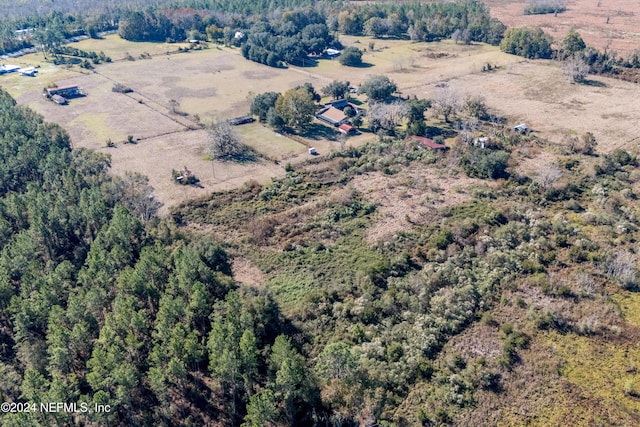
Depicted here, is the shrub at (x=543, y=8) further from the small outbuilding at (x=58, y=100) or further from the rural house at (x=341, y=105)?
the small outbuilding at (x=58, y=100)

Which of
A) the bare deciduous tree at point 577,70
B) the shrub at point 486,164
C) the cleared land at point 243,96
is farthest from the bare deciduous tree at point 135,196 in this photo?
the bare deciduous tree at point 577,70

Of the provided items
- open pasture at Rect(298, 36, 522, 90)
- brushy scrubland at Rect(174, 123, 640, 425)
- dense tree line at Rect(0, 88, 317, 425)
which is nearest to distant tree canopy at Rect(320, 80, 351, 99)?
open pasture at Rect(298, 36, 522, 90)

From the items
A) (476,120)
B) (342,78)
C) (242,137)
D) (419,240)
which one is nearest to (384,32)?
(342,78)

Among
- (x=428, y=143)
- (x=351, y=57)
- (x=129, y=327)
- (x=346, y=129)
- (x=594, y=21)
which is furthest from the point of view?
(x=594, y=21)

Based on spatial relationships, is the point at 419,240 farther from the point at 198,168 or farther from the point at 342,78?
the point at 342,78

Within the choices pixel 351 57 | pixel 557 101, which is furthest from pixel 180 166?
pixel 557 101

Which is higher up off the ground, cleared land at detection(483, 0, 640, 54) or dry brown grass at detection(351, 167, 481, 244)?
cleared land at detection(483, 0, 640, 54)

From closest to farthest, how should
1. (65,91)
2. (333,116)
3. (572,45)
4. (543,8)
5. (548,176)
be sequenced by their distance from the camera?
(548,176) < (333,116) < (65,91) < (572,45) < (543,8)

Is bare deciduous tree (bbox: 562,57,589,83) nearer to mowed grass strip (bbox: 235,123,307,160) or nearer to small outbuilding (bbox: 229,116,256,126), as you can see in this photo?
mowed grass strip (bbox: 235,123,307,160)

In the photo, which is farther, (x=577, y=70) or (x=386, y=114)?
(x=577, y=70)

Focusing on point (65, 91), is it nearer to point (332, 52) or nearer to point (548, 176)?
point (332, 52)
